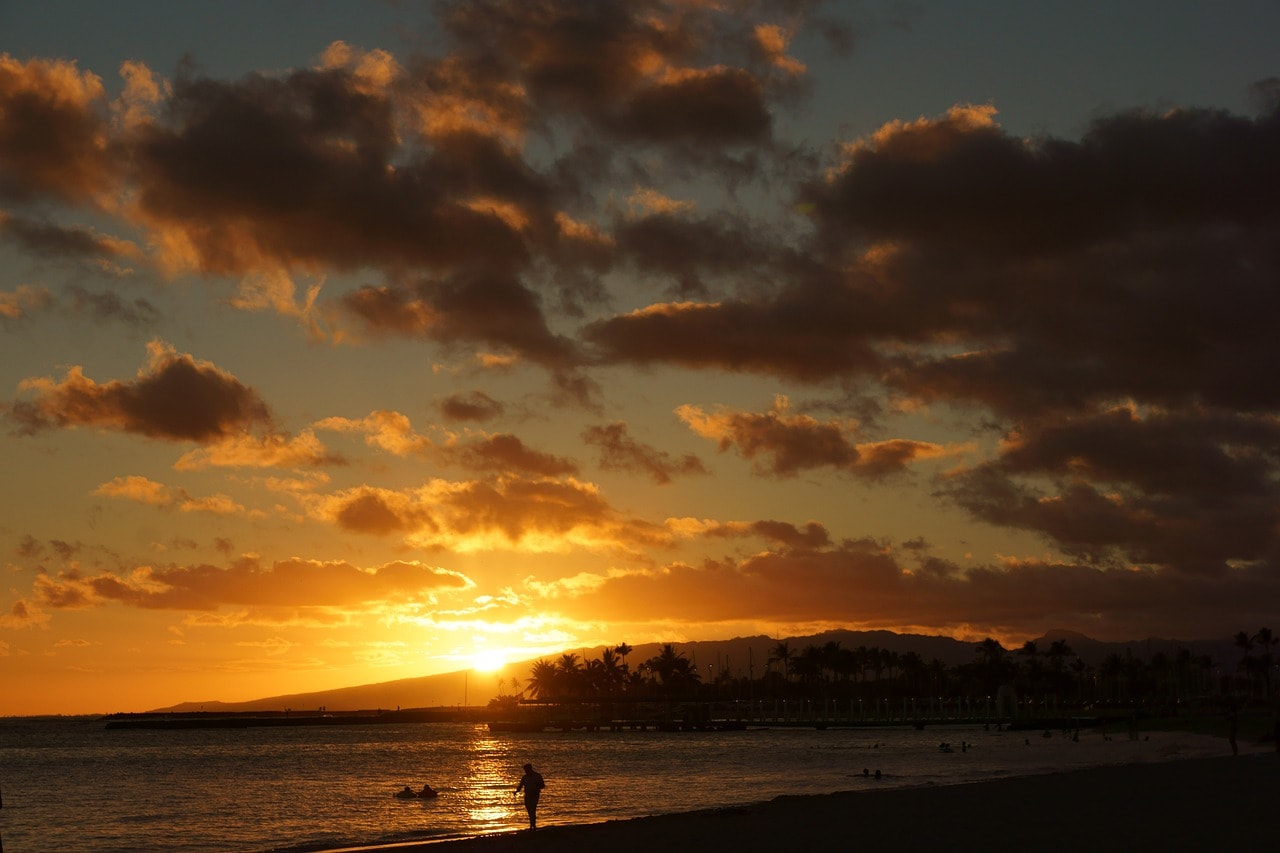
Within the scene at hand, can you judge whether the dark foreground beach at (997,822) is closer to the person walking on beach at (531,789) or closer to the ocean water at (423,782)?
the person walking on beach at (531,789)

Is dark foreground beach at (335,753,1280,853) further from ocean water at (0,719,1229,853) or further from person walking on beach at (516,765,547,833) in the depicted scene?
ocean water at (0,719,1229,853)

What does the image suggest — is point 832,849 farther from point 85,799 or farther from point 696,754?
point 696,754

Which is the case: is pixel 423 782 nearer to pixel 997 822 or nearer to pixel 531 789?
pixel 531 789

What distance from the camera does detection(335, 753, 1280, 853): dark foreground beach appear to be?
27.7m

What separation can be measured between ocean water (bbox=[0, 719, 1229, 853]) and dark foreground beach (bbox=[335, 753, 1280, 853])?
45.9ft

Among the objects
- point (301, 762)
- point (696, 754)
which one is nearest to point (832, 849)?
point (696, 754)

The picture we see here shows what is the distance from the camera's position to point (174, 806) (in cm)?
7444

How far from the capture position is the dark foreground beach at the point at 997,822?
27734 millimetres

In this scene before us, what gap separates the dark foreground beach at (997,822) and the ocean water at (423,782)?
13989mm

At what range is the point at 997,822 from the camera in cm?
3158

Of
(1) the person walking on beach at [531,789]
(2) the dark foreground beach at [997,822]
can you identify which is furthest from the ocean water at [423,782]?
(2) the dark foreground beach at [997,822]

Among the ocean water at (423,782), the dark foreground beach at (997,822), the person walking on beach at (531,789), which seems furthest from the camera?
the ocean water at (423,782)

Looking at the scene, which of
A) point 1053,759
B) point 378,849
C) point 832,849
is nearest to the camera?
point 832,849

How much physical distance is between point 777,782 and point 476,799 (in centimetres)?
2037
